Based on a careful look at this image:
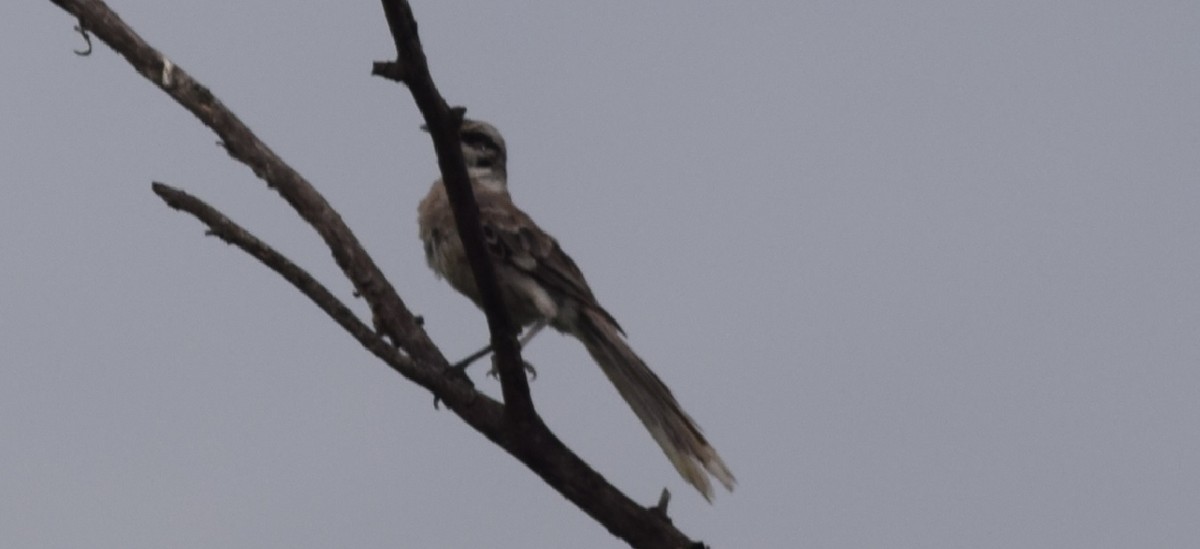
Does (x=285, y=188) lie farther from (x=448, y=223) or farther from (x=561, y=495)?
(x=561, y=495)

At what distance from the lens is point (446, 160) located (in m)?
7.10

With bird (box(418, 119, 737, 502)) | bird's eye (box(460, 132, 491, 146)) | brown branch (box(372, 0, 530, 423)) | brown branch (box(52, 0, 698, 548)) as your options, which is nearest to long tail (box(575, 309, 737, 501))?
bird (box(418, 119, 737, 502))

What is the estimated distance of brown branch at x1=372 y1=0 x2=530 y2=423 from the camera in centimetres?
680

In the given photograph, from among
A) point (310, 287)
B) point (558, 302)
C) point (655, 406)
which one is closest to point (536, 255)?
point (558, 302)

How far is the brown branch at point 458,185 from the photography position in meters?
6.80

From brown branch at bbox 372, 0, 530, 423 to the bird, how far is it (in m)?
1.00

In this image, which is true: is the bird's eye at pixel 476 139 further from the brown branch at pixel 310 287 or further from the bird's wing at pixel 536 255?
the brown branch at pixel 310 287

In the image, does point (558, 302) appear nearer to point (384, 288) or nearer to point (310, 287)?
point (384, 288)

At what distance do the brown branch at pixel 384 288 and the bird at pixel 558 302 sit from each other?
21.7 inches

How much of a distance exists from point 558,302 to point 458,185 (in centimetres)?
235

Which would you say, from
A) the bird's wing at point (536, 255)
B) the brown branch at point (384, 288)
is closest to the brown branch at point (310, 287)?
the brown branch at point (384, 288)

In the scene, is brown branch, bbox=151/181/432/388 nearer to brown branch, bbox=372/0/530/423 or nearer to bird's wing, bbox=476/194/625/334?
brown branch, bbox=372/0/530/423

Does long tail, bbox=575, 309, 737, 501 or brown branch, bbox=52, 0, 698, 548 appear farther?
long tail, bbox=575, 309, 737, 501

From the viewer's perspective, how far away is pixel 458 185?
7.24 m
